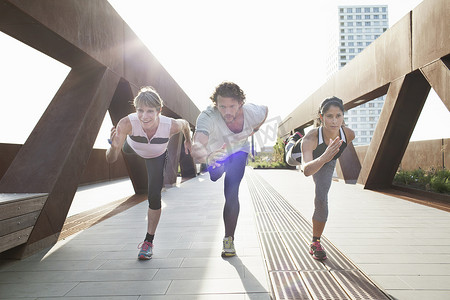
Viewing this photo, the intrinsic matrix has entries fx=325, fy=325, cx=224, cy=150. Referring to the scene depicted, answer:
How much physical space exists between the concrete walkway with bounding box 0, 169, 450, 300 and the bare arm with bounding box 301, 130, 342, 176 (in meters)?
0.96

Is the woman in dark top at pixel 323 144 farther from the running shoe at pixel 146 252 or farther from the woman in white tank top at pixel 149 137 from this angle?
the running shoe at pixel 146 252

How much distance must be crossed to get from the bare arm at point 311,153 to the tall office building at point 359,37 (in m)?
93.5

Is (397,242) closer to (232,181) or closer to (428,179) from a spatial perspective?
(232,181)

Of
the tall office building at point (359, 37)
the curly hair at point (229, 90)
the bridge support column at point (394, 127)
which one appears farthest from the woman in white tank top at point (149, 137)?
the tall office building at point (359, 37)

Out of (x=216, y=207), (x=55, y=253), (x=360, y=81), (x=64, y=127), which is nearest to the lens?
(x=55, y=253)

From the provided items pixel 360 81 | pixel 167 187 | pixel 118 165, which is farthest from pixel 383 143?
pixel 118 165

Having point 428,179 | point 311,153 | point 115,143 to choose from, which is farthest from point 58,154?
point 428,179

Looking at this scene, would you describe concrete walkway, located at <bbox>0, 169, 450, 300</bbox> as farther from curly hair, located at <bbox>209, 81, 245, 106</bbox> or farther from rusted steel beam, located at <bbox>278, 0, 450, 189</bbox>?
rusted steel beam, located at <bbox>278, 0, 450, 189</bbox>

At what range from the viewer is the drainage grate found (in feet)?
7.62

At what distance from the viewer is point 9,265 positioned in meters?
3.08

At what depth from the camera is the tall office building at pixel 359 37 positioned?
296 ft

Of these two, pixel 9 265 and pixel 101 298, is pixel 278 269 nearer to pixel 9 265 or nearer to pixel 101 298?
pixel 101 298

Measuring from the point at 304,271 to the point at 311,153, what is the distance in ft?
3.34

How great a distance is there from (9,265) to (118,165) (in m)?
12.3
